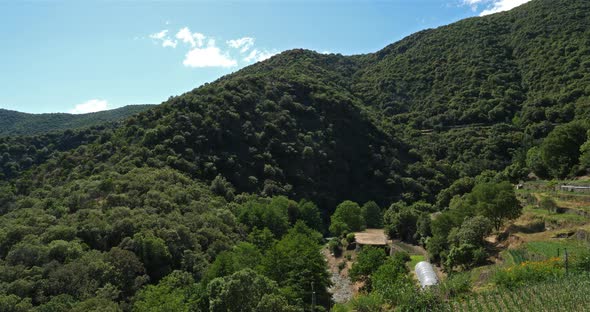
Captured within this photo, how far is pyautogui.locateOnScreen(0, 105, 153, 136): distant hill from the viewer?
9556cm

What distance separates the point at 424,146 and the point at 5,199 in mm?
72616

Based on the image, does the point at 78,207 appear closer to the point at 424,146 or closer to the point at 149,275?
the point at 149,275

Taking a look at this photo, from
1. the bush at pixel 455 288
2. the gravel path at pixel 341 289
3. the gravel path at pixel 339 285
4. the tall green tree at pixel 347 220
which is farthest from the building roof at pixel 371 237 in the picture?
the bush at pixel 455 288

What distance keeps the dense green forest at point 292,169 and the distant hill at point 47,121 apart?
849 inches

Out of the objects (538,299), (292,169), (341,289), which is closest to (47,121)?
(292,169)

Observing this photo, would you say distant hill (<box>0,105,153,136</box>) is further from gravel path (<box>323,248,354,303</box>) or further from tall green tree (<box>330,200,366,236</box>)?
gravel path (<box>323,248,354,303</box>)

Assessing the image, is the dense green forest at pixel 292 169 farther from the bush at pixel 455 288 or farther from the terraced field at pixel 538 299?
the terraced field at pixel 538 299

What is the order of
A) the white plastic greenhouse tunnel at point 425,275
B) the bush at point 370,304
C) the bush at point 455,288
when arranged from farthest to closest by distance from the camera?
the white plastic greenhouse tunnel at point 425,275 < the bush at point 370,304 < the bush at point 455,288

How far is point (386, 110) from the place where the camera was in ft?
334

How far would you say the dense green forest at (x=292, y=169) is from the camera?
3144cm

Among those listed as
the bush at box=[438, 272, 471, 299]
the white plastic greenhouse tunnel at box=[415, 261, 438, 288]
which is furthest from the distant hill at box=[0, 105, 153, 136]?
the bush at box=[438, 272, 471, 299]

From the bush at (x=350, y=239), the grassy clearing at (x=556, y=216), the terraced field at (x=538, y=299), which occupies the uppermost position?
the grassy clearing at (x=556, y=216)

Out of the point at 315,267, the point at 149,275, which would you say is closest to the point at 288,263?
the point at 315,267

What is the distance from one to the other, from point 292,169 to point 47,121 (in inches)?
2716
